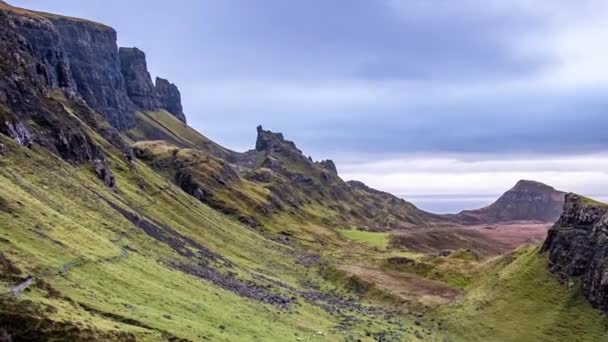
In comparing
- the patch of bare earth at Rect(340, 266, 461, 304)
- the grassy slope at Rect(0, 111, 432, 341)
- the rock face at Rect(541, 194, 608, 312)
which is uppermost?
the rock face at Rect(541, 194, 608, 312)

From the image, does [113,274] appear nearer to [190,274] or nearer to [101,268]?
[101,268]

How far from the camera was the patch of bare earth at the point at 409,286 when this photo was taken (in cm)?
11850

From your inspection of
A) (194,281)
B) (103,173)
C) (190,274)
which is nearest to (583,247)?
(194,281)

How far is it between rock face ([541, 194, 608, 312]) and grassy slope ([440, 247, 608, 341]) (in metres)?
2.33

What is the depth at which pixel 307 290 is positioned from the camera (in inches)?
4934

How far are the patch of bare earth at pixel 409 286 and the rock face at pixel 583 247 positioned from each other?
22.5m

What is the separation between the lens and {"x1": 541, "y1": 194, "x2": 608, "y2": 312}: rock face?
99.2 meters

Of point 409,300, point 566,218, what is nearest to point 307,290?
point 409,300

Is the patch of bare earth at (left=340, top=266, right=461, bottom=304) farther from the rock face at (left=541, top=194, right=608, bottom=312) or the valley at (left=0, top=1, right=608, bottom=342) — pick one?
the rock face at (left=541, top=194, right=608, bottom=312)

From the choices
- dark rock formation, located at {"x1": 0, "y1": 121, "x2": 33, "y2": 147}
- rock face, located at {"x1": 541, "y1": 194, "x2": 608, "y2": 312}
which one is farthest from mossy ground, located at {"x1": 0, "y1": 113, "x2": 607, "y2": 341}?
dark rock formation, located at {"x1": 0, "y1": 121, "x2": 33, "y2": 147}

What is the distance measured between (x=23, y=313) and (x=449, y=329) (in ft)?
262

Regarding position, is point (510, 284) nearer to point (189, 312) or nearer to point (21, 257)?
point (189, 312)

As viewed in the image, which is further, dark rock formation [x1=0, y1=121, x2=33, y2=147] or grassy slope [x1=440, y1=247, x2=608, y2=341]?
dark rock formation [x1=0, y1=121, x2=33, y2=147]

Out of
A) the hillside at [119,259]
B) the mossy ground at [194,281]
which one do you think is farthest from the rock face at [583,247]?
the hillside at [119,259]
